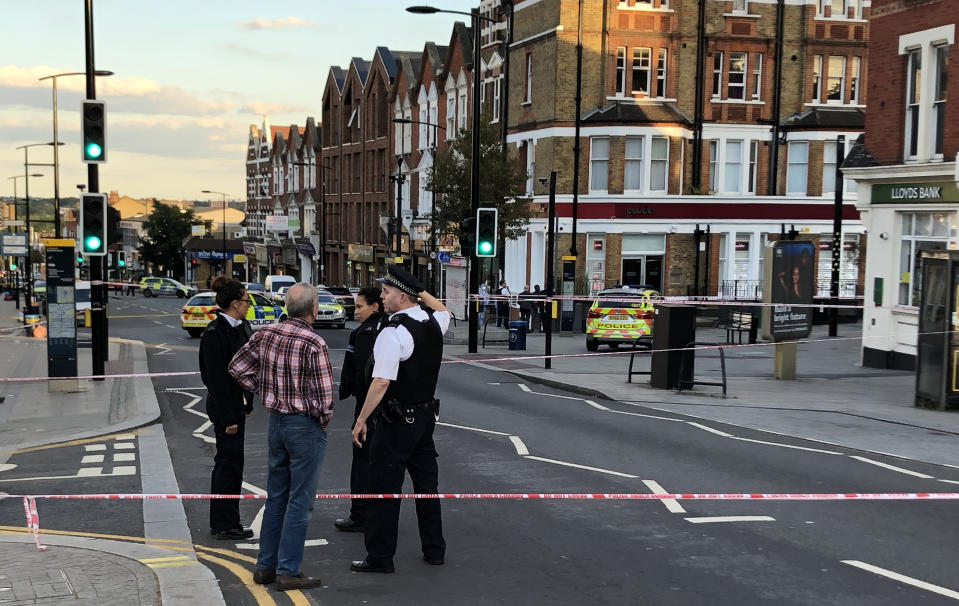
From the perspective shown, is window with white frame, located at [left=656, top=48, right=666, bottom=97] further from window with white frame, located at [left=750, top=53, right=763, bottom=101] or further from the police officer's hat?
the police officer's hat

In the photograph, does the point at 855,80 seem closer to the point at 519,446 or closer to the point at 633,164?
the point at 633,164

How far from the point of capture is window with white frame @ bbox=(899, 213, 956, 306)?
21.2 m

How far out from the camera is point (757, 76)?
137ft

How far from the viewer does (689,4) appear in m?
40.5

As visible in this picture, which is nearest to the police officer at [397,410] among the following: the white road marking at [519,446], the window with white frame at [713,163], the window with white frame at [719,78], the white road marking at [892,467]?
the white road marking at [519,446]

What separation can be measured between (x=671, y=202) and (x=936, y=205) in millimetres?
19190

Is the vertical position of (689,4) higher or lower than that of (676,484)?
higher

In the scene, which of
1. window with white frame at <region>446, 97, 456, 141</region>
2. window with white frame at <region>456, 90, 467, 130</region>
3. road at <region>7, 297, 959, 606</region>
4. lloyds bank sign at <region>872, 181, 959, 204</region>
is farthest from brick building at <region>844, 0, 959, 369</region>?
window with white frame at <region>446, 97, 456, 141</region>

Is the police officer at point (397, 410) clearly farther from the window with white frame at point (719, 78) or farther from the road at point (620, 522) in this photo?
the window with white frame at point (719, 78)

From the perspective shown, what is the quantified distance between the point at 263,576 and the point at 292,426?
3.49ft

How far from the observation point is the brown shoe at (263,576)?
22.4 feet

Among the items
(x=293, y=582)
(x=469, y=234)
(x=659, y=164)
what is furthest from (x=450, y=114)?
(x=293, y=582)

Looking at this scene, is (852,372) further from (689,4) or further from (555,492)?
(689,4)

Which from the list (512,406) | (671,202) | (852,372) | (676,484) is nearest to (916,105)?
(852,372)
